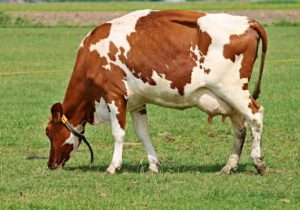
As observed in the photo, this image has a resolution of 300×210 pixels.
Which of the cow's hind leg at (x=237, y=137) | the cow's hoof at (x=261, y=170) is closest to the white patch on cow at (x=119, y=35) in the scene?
the cow's hind leg at (x=237, y=137)

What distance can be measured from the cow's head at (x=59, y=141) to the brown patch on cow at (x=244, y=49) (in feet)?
8.51

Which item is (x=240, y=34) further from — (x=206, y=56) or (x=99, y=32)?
(x=99, y=32)

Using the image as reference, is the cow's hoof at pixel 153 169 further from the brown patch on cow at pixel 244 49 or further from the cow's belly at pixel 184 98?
the brown patch on cow at pixel 244 49

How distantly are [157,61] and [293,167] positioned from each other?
8.08 ft

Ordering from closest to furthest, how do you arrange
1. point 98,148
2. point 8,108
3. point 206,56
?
point 206,56 < point 98,148 < point 8,108

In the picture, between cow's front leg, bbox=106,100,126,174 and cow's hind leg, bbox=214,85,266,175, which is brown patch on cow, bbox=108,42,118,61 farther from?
cow's hind leg, bbox=214,85,266,175

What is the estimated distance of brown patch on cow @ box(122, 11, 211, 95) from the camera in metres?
13.8

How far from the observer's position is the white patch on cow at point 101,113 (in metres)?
14.4

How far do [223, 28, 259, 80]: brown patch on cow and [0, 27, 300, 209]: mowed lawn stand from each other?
1455mm

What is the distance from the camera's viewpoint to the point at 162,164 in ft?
49.1

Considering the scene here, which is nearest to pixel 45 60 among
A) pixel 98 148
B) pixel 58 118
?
pixel 98 148

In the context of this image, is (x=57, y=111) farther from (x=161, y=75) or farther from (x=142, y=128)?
(x=161, y=75)

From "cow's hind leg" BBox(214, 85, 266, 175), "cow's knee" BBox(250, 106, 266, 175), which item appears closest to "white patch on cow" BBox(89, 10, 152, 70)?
"cow's hind leg" BBox(214, 85, 266, 175)

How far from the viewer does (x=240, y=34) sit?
13820 millimetres
